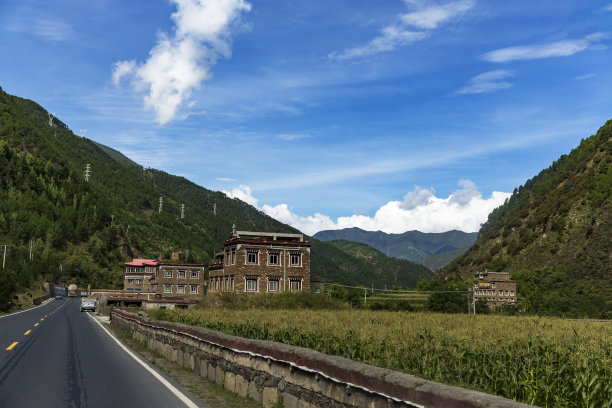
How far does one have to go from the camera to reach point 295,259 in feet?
208

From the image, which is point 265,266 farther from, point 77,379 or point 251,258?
point 77,379

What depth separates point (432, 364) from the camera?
25.1 ft

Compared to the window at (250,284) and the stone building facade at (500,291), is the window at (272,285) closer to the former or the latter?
the window at (250,284)

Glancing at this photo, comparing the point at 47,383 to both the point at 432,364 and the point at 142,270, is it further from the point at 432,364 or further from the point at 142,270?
the point at 142,270

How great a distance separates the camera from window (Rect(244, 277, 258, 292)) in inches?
2406

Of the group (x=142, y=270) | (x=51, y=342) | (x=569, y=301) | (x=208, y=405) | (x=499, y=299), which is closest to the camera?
(x=208, y=405)

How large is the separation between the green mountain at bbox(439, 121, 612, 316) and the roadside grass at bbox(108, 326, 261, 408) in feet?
265

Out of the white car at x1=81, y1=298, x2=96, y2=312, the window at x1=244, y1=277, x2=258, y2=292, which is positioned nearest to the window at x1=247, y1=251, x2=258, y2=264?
the window at x1=244, y1=277, x2=258, y2=292

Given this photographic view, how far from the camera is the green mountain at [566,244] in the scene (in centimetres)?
11044

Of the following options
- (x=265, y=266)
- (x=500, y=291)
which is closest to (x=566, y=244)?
(x=500, y=291)

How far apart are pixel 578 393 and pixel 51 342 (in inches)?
899

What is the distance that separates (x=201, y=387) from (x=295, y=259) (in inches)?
2009

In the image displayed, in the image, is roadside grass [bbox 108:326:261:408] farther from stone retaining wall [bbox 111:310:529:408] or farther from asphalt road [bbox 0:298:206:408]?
asphalt road [bbox 0:298:206:408]

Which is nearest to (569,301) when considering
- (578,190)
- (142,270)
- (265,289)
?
(265,289)
